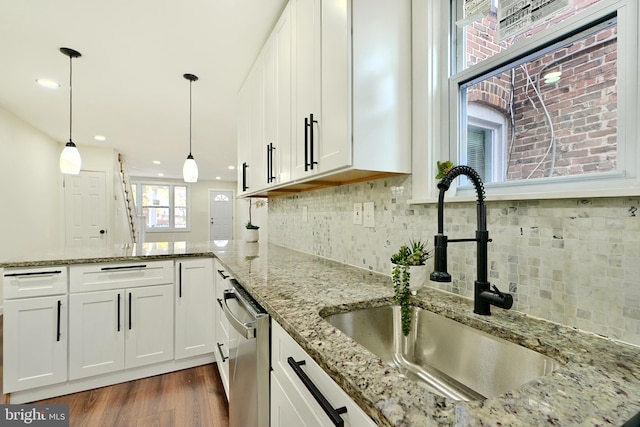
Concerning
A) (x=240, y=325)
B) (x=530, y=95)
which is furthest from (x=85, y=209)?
(x=530, y=95)

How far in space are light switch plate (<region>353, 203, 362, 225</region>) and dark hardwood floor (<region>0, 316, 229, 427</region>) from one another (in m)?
1.41

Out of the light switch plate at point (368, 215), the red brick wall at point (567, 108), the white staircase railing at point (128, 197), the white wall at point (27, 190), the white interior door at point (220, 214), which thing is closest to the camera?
the red brick wall at point (567, 108)

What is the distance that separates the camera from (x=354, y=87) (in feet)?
3.85

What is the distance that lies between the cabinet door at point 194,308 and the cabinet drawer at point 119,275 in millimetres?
116

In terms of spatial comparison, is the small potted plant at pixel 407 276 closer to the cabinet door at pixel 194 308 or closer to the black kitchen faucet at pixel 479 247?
the black kitchen faucet at pixel 479 247

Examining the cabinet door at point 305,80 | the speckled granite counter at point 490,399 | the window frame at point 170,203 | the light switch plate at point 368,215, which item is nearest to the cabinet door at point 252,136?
the cabinet door at point 305,80

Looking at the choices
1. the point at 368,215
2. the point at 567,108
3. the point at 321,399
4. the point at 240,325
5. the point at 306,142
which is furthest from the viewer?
the point at 368,215

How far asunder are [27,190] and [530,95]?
220 inches

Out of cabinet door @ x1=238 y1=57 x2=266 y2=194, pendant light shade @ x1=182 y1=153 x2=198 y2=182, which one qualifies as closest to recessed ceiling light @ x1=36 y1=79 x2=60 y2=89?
pendant light shade @ x1=182 y1=153 x2=198 y2=182

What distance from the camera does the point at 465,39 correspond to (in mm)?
1213

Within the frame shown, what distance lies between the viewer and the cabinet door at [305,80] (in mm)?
1395

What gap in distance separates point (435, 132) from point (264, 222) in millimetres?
2707

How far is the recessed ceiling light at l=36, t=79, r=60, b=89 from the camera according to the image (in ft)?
8.98

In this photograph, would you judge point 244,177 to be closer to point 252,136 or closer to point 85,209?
point 252,136
